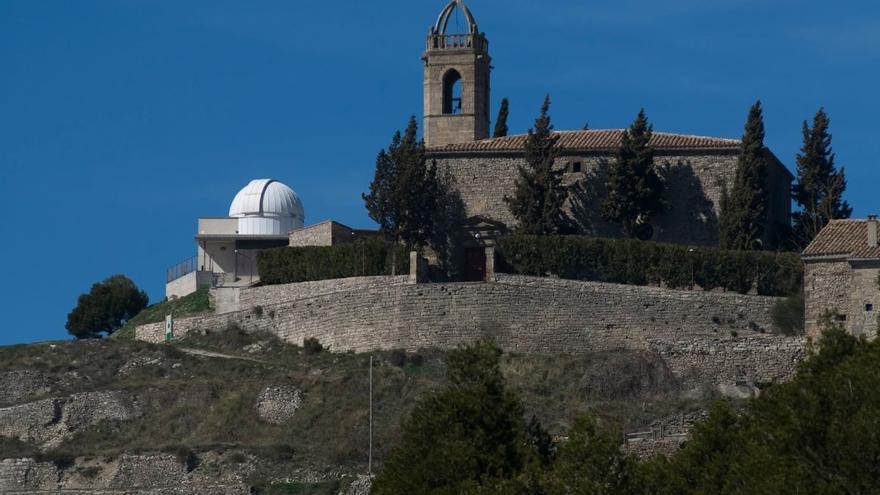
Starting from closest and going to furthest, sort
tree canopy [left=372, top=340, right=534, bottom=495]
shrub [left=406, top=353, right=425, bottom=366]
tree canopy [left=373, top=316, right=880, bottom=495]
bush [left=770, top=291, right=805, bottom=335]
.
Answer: tree canopy [left=373, top=316, right=880, bottom=495]
tree canopy [left=372, top=340, right=534, bottom=495]
bush [left=770, top=291, right=805, bottom=335]
shrub [left=406, top=353, right=425, bottom=366]

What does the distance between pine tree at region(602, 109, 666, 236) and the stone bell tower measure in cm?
587

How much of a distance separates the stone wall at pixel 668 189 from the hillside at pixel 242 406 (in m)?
7.29

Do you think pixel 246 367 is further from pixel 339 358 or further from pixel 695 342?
pixel 695 342

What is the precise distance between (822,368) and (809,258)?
16.6 meters

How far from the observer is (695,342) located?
63469 millimetres

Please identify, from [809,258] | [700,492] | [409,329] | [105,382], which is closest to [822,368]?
[700,492]

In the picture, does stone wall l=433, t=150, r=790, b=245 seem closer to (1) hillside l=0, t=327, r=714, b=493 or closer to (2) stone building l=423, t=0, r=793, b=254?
(2) stone building l=423, t=0, r=793, b=254

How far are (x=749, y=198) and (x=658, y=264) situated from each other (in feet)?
12.1

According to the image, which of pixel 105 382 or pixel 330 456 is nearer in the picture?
pixel 330 456

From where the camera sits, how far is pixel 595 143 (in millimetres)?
71250

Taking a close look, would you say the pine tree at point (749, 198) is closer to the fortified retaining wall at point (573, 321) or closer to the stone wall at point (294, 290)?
the fortified retaining wall at point (573, 321)

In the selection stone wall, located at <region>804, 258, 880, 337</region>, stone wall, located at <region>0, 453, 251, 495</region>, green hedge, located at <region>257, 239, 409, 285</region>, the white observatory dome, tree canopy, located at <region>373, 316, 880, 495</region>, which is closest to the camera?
tree canopy, located at <region>373, 316, 880, 495</region>

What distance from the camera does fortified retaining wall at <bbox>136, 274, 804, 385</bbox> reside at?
207 ft

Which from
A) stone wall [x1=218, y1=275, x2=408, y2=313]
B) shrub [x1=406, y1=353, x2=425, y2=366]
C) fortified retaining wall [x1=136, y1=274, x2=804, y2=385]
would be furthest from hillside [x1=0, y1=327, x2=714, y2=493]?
stone wall [x1=218, y1=275, x2=408, y2=313]
